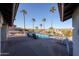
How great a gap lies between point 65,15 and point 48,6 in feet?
1.79

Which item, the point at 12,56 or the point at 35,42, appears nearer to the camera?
the point at 12,56

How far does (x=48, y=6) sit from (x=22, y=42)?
0.67 m

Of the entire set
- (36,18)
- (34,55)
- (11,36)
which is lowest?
(34,55)

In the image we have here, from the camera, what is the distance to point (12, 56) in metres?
2.68

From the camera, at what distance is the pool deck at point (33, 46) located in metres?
3.02

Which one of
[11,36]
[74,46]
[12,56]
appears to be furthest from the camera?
[74,46]

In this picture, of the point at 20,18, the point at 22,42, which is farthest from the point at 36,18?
the point at 22,42

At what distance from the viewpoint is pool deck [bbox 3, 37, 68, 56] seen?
3023mm

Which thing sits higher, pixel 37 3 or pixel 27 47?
pixel 37 3

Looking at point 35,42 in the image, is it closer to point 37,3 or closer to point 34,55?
point 34,55

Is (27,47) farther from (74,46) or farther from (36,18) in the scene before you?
(74,46)

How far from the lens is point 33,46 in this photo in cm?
317

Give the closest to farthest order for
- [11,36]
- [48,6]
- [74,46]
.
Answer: [48,6], [11,36], [74,46]

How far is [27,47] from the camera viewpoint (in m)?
3.13
